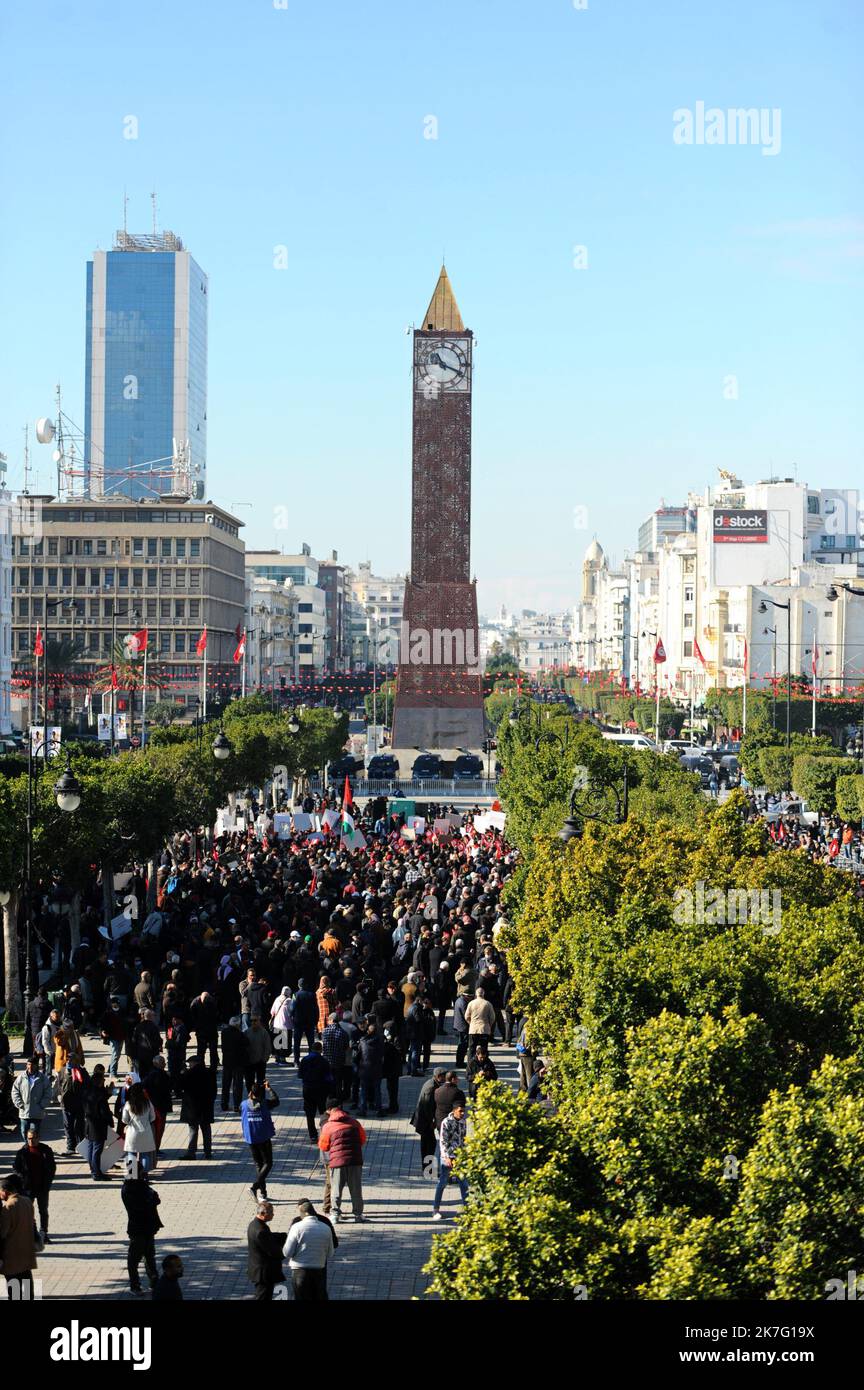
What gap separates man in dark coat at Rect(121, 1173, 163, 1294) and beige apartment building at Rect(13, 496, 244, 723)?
111062 mm

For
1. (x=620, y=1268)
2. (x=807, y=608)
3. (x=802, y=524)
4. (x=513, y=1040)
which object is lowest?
(x=513, y=1040)

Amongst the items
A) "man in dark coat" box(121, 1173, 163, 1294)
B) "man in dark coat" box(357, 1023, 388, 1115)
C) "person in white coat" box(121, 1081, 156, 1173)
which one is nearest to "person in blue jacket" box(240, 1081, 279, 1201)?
"person in white coat" box(121, 1081, 156, 1173)

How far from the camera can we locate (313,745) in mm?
63969

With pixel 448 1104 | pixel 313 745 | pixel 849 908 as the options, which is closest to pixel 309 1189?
pixel 448 1104

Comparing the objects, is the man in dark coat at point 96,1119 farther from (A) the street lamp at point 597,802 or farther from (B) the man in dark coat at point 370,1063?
(A) the street lamp at point 597,802

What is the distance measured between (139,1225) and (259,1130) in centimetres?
273

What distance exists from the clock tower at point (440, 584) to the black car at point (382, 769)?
17121 millimetres

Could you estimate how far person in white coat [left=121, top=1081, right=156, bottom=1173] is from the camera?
51.5 ft

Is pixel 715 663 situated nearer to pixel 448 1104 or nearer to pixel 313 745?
pixel 313 745

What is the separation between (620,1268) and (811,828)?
144 feet

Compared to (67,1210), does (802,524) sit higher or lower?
higher

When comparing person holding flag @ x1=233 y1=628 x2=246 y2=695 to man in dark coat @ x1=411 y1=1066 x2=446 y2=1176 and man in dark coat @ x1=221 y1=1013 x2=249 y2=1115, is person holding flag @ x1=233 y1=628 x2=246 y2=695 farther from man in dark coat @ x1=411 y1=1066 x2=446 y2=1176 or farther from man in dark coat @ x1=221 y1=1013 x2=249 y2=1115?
man in dark coat @ x1=411 y1=1066 x2=446 y2=1176

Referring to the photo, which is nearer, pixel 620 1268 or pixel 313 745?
pixel 620 1268

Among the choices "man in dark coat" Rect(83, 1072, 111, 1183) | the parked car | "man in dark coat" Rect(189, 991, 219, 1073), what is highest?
the parked car
